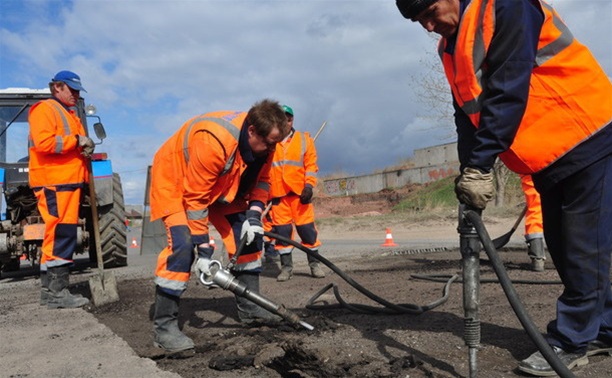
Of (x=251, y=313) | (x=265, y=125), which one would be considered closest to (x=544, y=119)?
(x=265, y=125)

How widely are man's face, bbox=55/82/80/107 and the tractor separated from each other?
6.62ft

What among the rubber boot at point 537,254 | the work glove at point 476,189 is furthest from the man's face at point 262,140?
the rubber boot at point 537,254

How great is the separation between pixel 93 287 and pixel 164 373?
2.65 m

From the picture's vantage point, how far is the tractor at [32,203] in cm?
762

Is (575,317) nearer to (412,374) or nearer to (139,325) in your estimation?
(412,374)

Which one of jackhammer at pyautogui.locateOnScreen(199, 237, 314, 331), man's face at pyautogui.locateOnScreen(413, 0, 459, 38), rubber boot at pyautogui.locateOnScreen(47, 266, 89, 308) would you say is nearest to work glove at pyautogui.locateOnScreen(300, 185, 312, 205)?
rubber boot at pyautogui.locateOnScreen(47, 266, 89, 308)

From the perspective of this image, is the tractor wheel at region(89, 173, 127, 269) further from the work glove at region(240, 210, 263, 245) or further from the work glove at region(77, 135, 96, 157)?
the work glove at region(240, 210, 263, 245)

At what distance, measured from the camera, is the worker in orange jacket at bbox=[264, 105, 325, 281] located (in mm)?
6204

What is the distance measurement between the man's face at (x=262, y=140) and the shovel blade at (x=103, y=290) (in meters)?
2.45

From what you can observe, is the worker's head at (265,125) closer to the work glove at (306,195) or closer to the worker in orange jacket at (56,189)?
the worker in orange jacket at (56,189)

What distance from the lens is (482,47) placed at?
2416 mm

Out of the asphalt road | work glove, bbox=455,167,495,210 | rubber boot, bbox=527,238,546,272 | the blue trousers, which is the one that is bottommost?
the asphalt road

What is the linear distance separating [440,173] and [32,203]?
26.5 metres

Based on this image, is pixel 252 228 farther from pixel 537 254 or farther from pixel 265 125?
pixel 537 254
